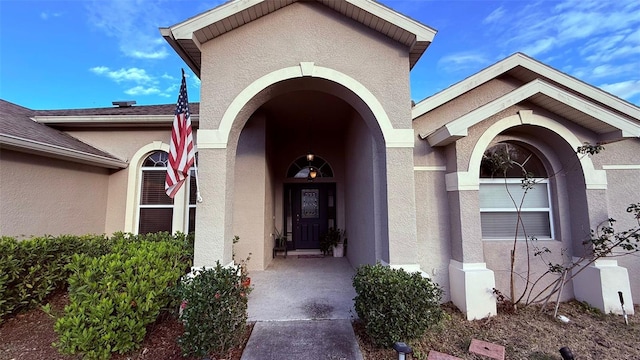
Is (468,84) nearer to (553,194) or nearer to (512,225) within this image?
(553,194)

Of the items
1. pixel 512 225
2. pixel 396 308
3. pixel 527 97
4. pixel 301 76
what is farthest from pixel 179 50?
pixel 512 225

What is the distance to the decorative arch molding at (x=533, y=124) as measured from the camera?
4.73 metres

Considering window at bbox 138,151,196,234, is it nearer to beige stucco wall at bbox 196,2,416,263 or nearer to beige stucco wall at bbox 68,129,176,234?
beige stucco wall at bbox 68,129,176,234

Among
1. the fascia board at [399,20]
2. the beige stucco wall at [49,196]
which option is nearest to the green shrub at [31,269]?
the beige stucco wall at [49,196]

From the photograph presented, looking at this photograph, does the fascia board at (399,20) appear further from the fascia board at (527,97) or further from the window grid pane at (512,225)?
the window grid pane at (512,225)

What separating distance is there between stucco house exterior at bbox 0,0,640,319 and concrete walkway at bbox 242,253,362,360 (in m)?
1.18

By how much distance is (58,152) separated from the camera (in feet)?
17.5

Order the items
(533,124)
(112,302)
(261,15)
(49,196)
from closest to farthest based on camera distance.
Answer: (112,302) < (261,15) < (533,124) < (49,196)

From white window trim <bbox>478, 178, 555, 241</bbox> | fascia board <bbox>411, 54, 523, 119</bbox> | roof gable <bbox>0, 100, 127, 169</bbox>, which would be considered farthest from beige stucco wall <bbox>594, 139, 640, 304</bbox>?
roof gable <bbox>0, 100, 127, 169</bbox>

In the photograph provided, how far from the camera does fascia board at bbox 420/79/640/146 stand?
4.40 m

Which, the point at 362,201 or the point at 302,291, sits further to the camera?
the point at 362,201

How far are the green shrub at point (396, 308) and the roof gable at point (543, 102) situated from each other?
2.70 m

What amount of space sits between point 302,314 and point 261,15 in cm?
551

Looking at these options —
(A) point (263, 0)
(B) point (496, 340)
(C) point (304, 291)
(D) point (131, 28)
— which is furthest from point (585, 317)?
(D) point (131, 28)
